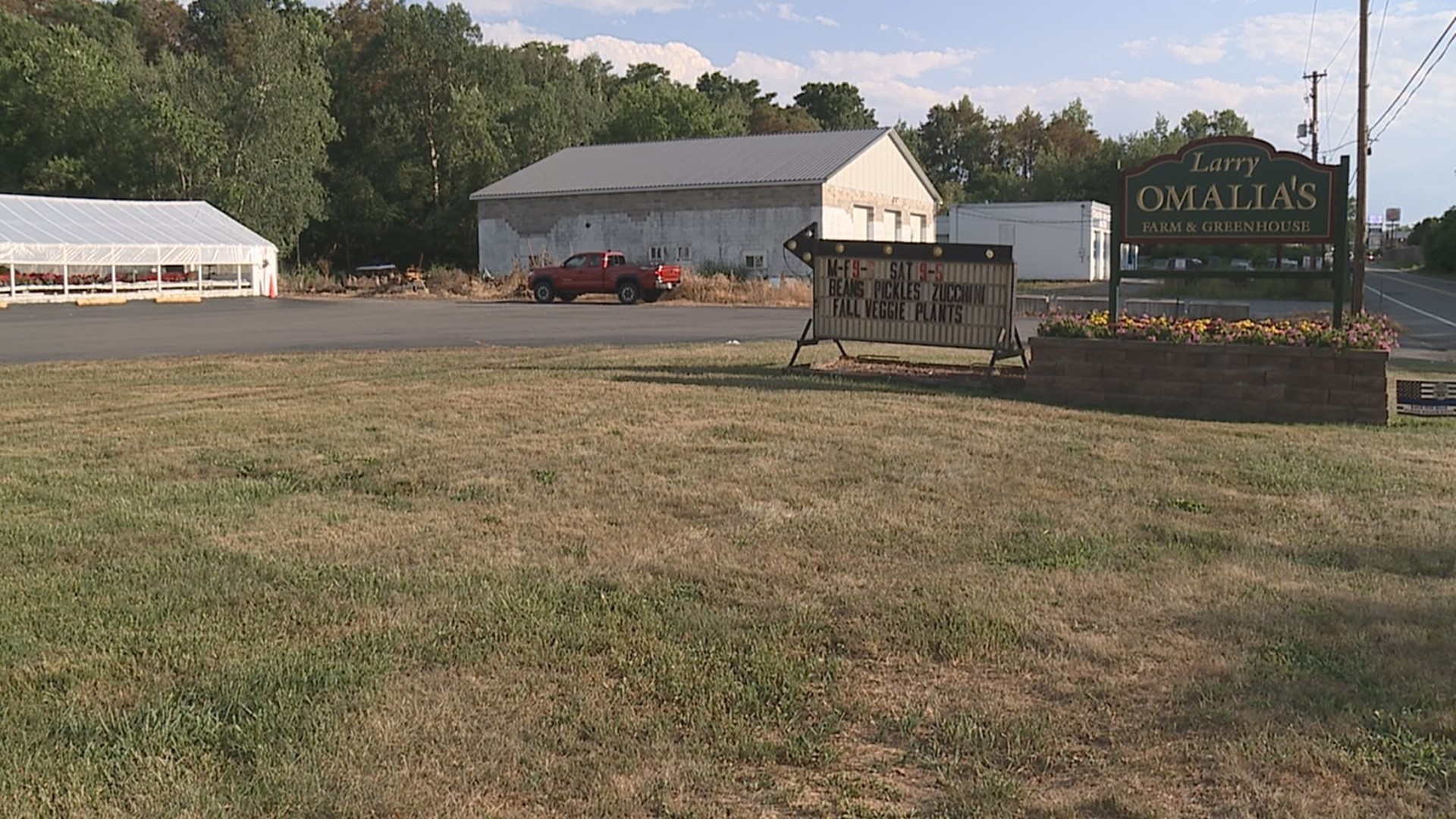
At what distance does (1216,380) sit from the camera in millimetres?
10984

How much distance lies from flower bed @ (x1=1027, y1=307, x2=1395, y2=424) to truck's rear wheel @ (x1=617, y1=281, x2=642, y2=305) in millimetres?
26457

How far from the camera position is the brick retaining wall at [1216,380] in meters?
10.5

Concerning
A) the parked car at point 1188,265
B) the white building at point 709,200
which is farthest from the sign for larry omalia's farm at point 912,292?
the white building at point 709,200

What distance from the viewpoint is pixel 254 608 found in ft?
15.8

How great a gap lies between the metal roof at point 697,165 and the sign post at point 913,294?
3183 centimetres

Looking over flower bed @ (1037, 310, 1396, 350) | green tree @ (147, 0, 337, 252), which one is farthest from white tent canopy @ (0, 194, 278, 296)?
flower bed @ (1037, 310, 1396, 350)

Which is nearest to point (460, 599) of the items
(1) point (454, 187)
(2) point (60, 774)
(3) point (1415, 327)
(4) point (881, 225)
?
(2) point (60, 774)

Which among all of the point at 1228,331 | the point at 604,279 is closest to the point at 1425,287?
the point at 604,279

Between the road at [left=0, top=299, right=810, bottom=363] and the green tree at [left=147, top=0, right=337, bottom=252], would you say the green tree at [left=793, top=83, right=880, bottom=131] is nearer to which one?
the green tree at [left=147, top=0, right=337, bottom=252]

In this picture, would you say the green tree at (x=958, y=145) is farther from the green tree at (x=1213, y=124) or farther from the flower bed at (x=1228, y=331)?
the flower bed at (x=1228, y=331)

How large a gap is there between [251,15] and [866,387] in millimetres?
61596

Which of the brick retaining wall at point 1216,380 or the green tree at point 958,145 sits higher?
the green tree at point 958,145

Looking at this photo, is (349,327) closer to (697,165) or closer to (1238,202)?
(1238,202)

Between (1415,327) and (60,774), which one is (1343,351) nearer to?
(60,774)
